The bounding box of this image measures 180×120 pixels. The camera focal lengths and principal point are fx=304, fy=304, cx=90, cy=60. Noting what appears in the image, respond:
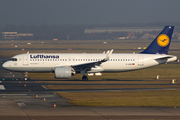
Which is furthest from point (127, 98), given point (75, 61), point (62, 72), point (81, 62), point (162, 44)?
point (162, 44)

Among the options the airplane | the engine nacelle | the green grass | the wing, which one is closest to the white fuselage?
the airplane

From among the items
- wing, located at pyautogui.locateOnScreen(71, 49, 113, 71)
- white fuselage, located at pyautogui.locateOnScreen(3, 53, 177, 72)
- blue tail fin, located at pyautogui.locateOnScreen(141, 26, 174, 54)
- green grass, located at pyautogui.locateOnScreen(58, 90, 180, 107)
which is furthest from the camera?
blue tail fin, located at pyautogui.locateOnScreen(141, 26, 174, 54)

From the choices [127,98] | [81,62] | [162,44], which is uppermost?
[162,44]

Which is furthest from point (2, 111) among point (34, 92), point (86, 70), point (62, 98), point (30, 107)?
point (86, 70)

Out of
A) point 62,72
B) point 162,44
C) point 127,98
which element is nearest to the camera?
point 127,98

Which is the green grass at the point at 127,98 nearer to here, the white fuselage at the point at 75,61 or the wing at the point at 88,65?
the wing at the point at 88,65

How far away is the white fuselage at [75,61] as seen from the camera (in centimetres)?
4834

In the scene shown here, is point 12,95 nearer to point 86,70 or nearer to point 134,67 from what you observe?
point 86,70

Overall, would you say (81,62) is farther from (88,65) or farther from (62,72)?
(62,72)

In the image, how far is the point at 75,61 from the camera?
4872 centimetres

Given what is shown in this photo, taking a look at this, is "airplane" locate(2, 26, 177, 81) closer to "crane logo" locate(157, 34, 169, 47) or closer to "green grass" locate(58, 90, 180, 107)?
"crane logo" locate(157, 34, 169, 47)

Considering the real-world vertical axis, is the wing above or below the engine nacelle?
above

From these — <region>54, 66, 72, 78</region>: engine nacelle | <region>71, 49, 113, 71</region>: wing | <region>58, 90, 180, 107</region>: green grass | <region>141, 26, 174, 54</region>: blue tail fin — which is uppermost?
<region>141, 26, 174, 54</region>: blue tail fin

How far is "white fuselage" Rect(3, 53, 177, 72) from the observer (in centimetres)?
4834
